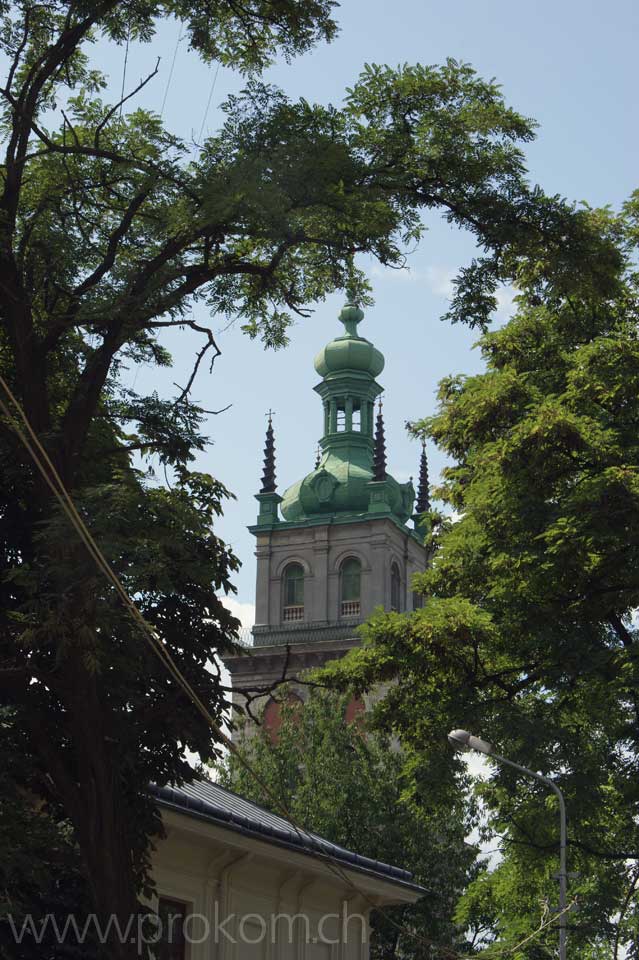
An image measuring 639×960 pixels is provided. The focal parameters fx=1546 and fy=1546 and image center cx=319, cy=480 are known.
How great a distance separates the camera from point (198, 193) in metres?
15.3

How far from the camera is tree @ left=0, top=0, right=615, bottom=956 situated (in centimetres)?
1330

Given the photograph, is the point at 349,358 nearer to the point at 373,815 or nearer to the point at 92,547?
the point at 373,815

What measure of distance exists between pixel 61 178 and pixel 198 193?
2.23m

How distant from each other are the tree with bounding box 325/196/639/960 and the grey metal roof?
5.20 feet

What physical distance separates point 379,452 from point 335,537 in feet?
20.9

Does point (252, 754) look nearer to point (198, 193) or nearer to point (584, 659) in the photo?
point (584, 659)

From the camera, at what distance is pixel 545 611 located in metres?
23.8

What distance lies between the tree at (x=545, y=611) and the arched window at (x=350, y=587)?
61986 millimetres

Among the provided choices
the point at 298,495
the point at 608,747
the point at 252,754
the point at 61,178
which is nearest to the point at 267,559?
the point at 298,495

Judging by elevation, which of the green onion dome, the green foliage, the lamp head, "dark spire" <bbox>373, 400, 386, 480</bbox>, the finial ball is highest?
the finial ball

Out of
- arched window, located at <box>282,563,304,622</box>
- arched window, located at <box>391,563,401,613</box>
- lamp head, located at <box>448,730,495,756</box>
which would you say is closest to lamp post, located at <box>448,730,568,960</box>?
lamp head, located at <box>448,730,495,756</box>

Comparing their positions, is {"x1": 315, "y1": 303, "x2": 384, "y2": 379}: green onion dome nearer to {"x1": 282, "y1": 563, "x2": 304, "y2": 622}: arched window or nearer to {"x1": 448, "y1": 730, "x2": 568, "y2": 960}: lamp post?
{"x1": 282, "y1": 563, "x2": 304, "y2": 622}: arched window

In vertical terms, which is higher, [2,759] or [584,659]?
[584,659]

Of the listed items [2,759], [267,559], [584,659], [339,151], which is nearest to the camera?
[2,759]
